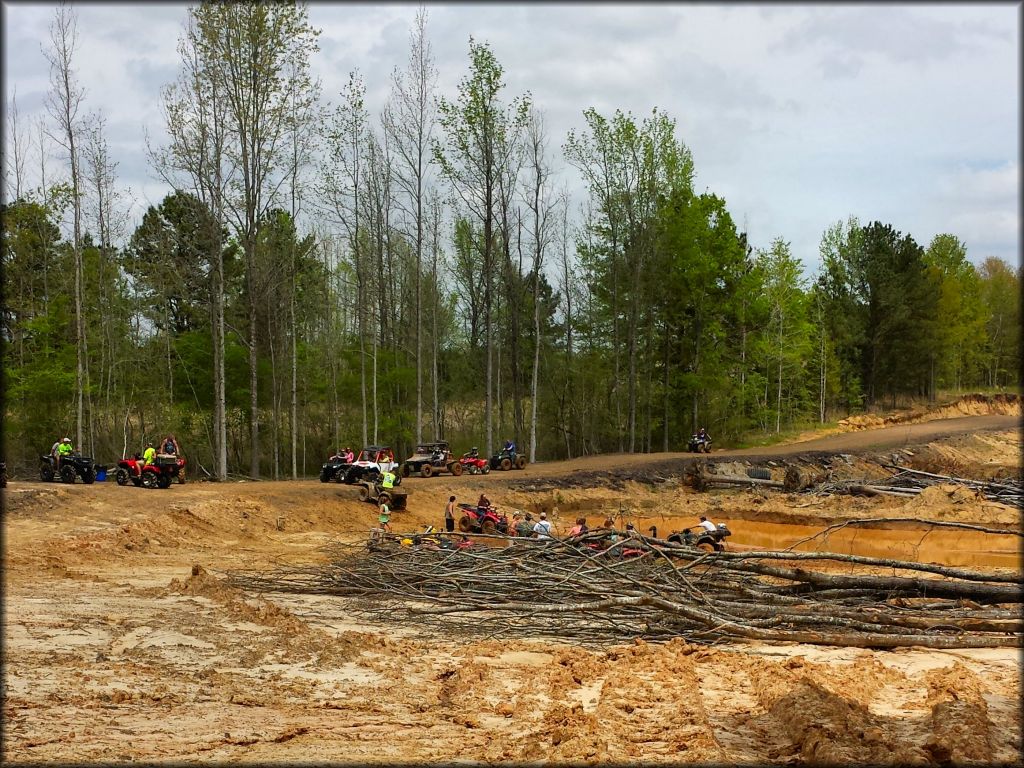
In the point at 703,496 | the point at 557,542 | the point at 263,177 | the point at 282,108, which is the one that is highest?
the point at 282,108

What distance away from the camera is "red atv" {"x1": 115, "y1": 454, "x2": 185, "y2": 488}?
25031mm

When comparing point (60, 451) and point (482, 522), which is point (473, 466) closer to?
point (482, 522)

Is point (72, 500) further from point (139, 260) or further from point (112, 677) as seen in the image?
point (139, 260)

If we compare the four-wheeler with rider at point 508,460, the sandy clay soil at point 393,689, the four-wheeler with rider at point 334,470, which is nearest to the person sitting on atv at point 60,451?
the sandy clay soil at point 393,689

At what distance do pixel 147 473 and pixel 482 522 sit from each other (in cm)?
1093

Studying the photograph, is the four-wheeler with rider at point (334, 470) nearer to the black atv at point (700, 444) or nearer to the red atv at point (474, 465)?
the red atv at point (474, 465)

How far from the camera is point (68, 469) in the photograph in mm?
25562

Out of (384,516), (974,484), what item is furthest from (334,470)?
(974,484)

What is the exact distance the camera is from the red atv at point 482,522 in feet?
75.2

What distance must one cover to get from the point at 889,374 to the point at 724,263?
23512 millimetres

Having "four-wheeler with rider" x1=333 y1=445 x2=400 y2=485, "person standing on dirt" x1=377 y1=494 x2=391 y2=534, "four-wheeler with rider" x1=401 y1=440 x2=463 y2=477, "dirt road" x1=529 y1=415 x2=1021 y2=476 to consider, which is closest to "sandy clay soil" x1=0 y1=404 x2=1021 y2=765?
"person standing on dirt" x1=377 y1=494 x2=391 y2=534

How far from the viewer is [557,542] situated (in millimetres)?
14969

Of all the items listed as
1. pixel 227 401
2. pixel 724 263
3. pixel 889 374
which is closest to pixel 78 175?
pixel 227 401

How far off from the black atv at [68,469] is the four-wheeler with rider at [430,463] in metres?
12.3
